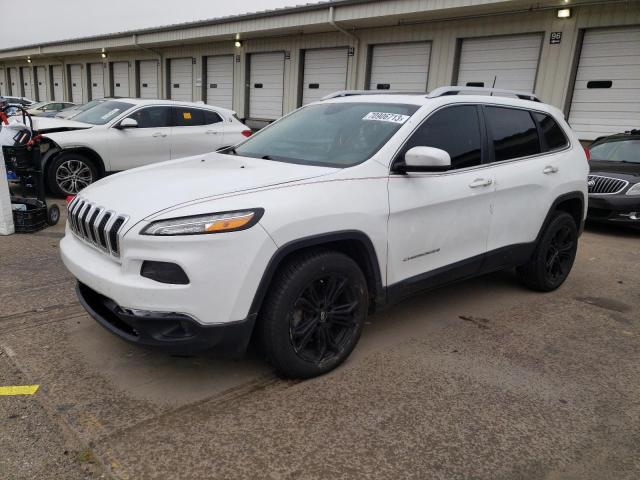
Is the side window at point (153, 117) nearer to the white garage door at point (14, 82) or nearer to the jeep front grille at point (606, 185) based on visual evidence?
the jeep front grille at point (606, 185)

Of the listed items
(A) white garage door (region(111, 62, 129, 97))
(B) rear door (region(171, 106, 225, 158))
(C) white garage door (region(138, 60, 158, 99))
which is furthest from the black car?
(A) white garage door (region(111, 62, 129, 97))

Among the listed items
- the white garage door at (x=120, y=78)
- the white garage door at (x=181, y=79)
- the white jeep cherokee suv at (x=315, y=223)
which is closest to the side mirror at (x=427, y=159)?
the white jeep cherokee suv at (x=315, y=223)

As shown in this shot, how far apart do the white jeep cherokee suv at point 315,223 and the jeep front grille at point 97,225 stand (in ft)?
0.04

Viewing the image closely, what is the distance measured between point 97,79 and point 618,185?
27820mm

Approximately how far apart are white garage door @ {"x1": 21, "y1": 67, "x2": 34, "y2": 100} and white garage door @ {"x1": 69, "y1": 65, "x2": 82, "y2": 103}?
25.0 ft

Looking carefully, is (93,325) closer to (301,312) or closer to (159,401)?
(159,401)

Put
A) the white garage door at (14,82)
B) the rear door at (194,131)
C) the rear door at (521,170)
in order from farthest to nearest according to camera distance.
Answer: the white garage door at (14,82) → the rear door at (194,131) → the rear door at (521,170)

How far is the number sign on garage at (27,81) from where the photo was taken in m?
37.1

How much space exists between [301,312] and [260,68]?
1697cm

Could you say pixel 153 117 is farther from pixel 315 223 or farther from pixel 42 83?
pixel 42 83

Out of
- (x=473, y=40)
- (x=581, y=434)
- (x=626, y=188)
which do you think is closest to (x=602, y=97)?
(x=473, y=40)

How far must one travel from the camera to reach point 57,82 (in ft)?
109

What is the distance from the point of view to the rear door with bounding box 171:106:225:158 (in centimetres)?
945

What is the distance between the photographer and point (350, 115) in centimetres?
384
